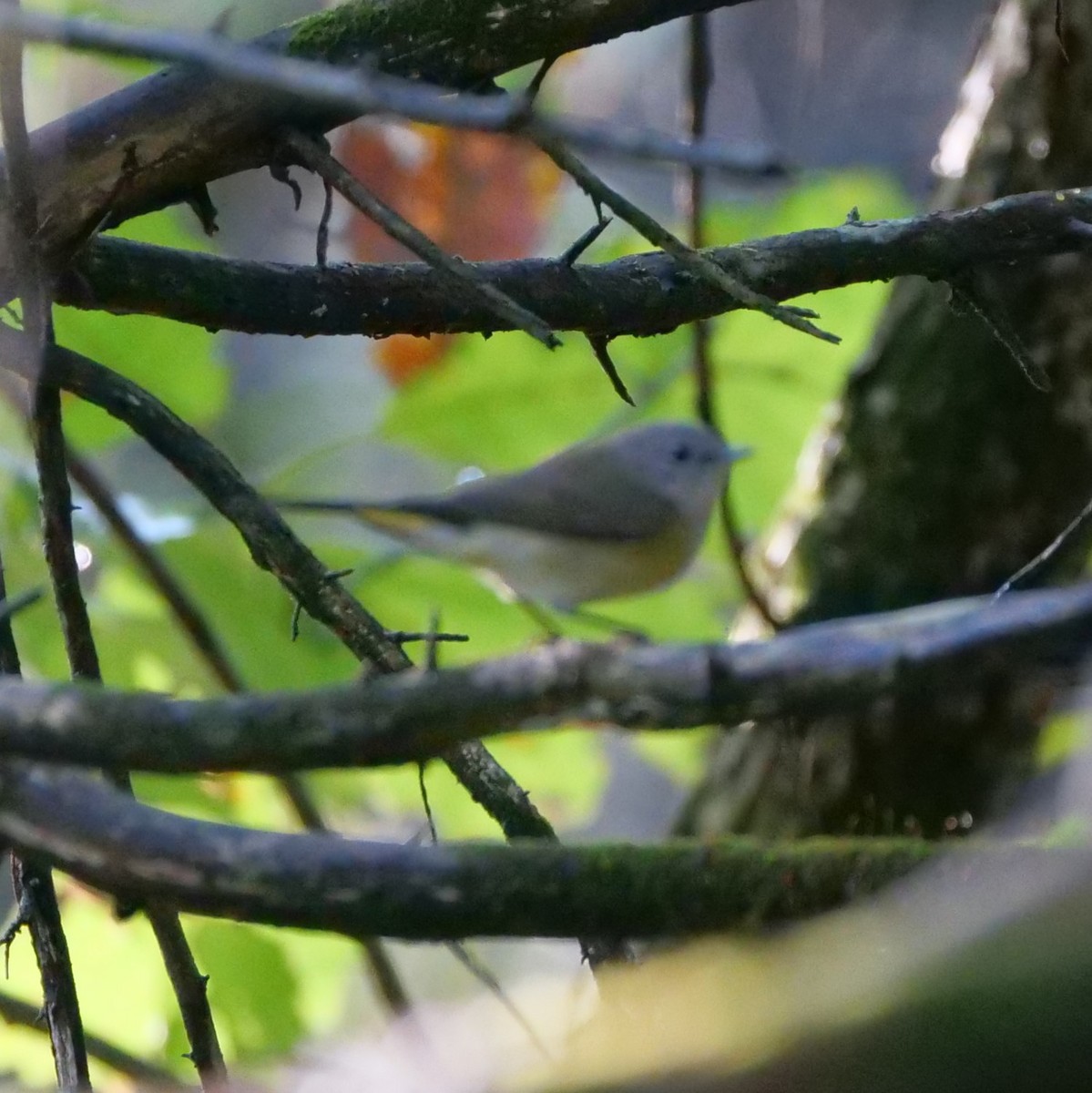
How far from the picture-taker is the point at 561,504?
111 inches

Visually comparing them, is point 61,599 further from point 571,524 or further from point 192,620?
point 571,524

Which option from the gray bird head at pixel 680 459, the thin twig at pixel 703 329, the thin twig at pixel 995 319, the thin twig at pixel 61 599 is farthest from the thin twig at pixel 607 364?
the gray bird head at pixel 680 459

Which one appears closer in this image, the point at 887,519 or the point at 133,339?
the point at 133,339

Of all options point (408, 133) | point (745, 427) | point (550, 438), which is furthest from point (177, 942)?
point (408, 133)

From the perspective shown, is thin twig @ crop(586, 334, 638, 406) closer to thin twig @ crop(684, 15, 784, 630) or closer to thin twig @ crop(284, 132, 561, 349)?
thin twig @ crop(284, 132, 561, 349)

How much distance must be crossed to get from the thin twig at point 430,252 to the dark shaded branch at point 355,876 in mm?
358

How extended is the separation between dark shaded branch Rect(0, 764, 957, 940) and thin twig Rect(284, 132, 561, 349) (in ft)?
1.17

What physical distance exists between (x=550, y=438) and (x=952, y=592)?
0.74 meters

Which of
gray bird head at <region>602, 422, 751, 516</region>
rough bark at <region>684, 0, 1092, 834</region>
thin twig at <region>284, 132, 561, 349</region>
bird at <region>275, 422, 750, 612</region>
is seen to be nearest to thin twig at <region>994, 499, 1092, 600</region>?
thin twig at <region>284, 132, 561, 349</region>

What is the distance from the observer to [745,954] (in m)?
0.57

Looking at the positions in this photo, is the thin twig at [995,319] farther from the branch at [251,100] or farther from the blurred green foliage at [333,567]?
the blurred green foliage at [333,567]

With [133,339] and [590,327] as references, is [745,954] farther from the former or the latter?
[133,339]

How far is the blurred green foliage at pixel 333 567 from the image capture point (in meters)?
1.83

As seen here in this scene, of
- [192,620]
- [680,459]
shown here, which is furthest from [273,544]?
[680,459]
